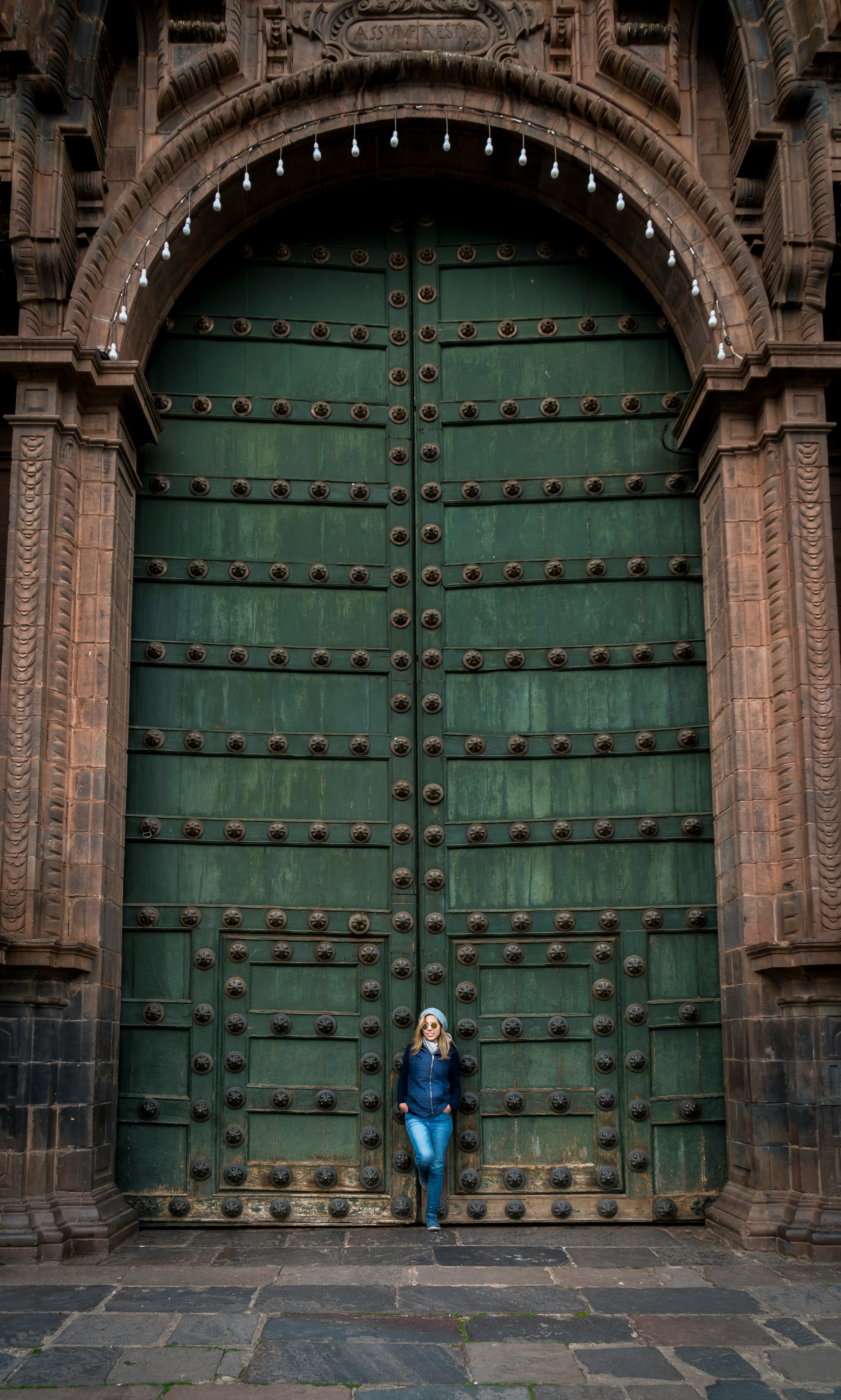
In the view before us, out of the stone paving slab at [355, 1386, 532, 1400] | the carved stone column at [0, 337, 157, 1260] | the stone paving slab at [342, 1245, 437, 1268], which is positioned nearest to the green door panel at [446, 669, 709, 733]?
the carved stone column at [0, 337, 157, 1260]

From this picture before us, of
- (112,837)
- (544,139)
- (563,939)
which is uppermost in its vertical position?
(544,139)

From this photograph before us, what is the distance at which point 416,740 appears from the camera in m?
8.85

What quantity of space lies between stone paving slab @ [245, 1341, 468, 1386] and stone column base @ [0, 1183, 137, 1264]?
2136 millimetres

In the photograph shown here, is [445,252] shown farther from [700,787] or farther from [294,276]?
[700,787]

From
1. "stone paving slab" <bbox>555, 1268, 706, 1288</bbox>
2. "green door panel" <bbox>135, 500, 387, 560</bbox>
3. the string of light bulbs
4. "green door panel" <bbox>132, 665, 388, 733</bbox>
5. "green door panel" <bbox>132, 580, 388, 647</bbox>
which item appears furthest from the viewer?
"green door panel" <bbox>135, 500, 387, 560</bbox>

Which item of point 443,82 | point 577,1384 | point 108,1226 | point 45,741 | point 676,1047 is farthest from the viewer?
point 443,82

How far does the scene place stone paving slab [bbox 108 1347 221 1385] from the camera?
5012mm

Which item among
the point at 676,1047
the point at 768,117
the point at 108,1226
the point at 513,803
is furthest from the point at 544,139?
the point at 108,1226

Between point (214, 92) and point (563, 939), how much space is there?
612cm

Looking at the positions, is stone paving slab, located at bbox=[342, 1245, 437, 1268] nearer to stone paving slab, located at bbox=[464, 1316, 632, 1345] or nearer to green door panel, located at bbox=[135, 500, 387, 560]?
stone paving slab, located at bbox=[464, 1316, 632, 1345]

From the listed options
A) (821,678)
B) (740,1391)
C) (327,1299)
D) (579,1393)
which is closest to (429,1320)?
(327,1299)

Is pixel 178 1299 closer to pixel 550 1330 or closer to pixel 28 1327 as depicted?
pixel 28 1327

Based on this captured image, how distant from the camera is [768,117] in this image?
8.47 meters

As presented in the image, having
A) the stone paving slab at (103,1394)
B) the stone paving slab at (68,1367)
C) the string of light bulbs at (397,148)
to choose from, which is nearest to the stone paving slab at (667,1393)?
the stone paving slab at (103,1394)
